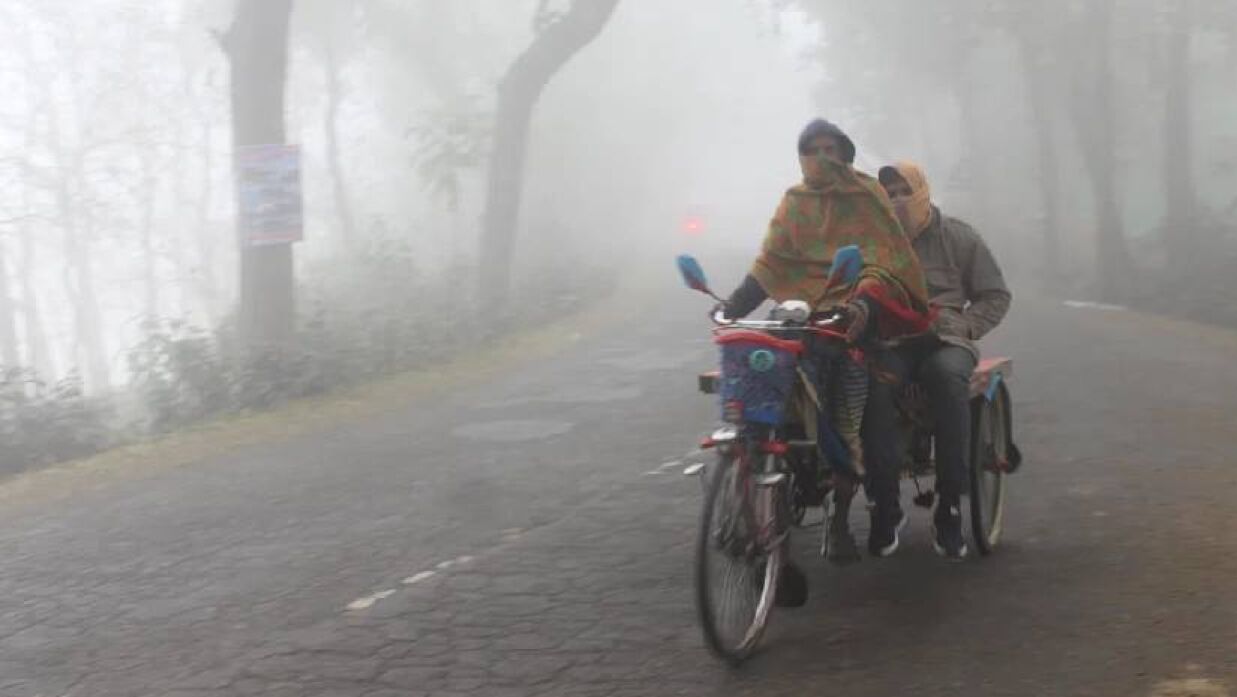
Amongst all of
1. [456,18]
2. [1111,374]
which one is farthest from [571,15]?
[456,18]

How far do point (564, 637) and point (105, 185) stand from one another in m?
42.2

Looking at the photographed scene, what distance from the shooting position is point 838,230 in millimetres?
6098

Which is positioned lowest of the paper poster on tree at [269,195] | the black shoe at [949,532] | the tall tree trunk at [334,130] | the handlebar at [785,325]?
the black shoe at [949,532]

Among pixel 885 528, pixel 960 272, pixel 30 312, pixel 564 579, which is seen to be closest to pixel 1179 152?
pixel 960 272

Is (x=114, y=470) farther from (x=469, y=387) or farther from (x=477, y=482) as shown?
(x=469, y=387)

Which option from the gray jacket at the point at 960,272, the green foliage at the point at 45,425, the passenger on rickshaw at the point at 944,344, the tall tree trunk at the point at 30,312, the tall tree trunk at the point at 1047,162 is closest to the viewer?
the passenger on rickshaw at the point at 944,344

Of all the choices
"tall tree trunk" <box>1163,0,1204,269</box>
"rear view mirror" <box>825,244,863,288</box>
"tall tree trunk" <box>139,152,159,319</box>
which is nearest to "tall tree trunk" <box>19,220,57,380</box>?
"tall tree trunk" <box>139,152,159,319</box>

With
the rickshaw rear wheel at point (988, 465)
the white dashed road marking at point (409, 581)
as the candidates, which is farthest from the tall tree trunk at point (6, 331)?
the rickshaw rear wheel at point (988, 465)

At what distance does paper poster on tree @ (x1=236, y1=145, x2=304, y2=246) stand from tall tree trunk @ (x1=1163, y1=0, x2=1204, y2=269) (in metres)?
17.0

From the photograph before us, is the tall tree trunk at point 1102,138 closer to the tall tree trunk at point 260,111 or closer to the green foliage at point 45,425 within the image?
the tall tree trunk at point 260,111

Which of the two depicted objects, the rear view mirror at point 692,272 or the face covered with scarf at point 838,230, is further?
the face covered with scarf at point 838,230

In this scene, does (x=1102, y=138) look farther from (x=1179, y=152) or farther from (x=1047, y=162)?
(x=1047, y=162)

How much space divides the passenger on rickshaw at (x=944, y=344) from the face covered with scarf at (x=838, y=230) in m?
0.29

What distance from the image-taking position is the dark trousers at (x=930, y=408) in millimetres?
6027
